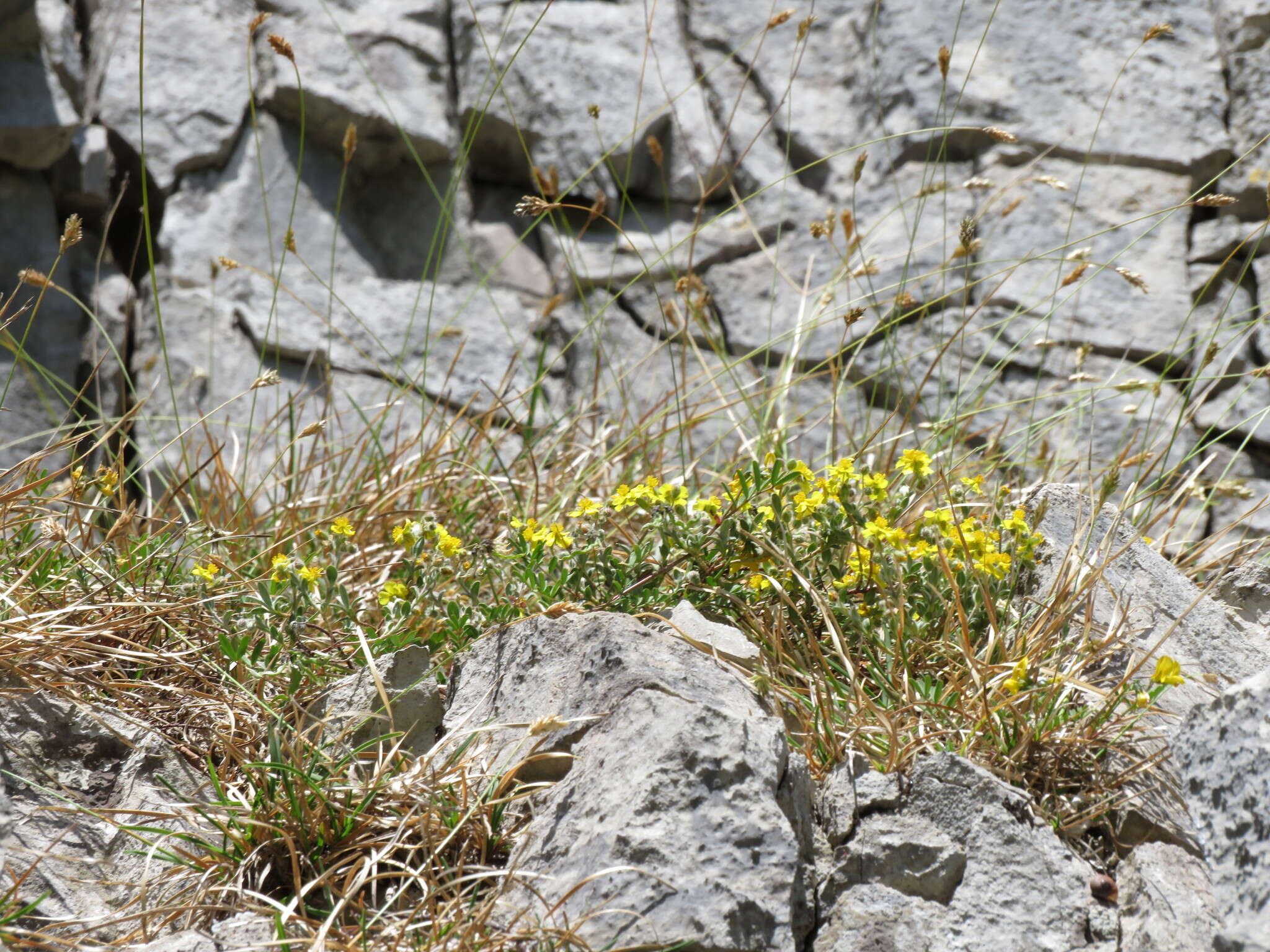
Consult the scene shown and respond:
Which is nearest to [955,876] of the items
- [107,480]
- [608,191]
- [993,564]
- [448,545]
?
[993,564]

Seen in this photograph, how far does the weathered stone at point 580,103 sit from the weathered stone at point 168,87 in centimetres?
90

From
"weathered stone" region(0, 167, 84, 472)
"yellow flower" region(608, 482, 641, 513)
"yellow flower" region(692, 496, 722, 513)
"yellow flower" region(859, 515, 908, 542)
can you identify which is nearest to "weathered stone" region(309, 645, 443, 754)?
"yellow flower" region(608, 482, 641, 513)

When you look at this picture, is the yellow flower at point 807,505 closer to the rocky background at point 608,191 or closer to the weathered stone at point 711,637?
the weathered stone at point 711,637

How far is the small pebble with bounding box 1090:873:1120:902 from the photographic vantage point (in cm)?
123

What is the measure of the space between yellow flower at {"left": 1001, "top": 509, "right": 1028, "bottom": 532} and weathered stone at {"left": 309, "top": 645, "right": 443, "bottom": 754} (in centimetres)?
93

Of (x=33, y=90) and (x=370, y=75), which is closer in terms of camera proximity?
(x=33, y=90)

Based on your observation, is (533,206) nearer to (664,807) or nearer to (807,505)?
(807,505)

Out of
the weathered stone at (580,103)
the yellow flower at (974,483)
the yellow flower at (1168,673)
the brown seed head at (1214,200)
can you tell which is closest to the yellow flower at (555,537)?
the yellow flower at (974,483)

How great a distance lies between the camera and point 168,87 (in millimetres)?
3812

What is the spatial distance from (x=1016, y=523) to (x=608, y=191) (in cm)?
280

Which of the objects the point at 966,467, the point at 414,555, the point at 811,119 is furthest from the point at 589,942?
the point at 811,119

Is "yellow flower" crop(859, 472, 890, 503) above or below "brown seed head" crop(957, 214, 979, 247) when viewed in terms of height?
below

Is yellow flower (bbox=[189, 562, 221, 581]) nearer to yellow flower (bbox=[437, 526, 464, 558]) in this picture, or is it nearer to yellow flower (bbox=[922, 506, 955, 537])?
yellow flower (bbox=[437, 526, 464, 558])

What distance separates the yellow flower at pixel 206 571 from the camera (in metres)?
1.72
